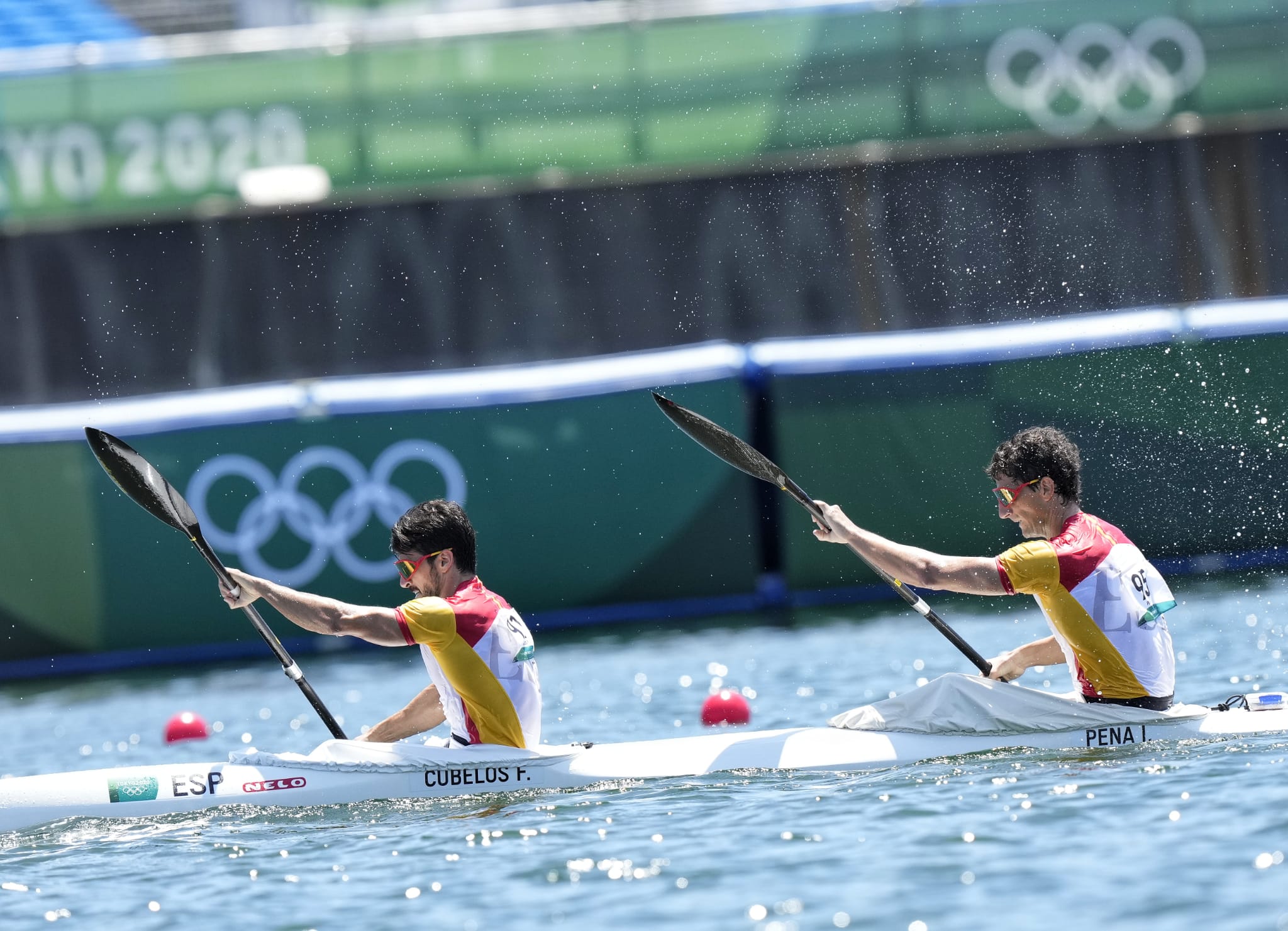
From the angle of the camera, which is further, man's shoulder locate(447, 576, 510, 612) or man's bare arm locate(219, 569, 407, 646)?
man's shoulder locate(447, 576, 510, 612)

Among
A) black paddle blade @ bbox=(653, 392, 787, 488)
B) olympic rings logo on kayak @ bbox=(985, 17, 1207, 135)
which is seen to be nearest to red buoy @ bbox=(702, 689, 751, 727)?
black paddle blade @ bbox=(653, 392, 787, 488)

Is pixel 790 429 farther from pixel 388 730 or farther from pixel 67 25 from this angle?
pixel 67 25

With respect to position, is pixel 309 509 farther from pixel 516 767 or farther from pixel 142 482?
pixel 516 767

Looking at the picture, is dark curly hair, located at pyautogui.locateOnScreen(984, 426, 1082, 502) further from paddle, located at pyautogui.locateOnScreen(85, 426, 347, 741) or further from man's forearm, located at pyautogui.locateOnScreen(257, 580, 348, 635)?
paddle, located at pyautogui.locateOnScreen(85, 426, 347, 741)

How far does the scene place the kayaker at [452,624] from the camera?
22.2ft

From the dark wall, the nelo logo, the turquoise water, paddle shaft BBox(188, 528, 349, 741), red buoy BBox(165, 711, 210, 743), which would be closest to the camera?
the turquoise water

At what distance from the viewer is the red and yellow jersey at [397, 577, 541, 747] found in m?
6.84

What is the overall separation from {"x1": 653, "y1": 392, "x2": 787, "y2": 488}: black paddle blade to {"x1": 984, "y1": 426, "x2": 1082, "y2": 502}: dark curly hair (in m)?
1.40

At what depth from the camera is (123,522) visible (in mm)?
13039

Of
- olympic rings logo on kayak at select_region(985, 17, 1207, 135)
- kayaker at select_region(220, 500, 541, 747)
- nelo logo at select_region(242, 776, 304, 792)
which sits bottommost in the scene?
nelo logo at select_region(242, 776, 304, 792)

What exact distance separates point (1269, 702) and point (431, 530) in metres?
3.53

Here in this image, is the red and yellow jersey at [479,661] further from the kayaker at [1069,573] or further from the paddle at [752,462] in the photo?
the paddle at [752,462]

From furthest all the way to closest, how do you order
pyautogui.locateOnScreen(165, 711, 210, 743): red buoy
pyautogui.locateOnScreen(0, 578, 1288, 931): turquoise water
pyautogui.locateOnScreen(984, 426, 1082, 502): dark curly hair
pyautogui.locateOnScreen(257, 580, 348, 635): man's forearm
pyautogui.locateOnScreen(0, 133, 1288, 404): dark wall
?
pyautogui.locateOnScreen(0, 133, 1288, 404): dark wall < pyautogui.locateOnScreen(165, 711, 210, 743): red buoy < pyautogui.locateOnScreen(984, 426, 1082, 502): dark curly hair < pyautogui.locateOnScreen(257, 580, 348, 635): man's forearm < pyautogui.locateOnScreen(0, 578, 1288, 931): turquoise water

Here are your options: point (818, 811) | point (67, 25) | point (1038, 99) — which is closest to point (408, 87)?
point (1038, 99)
